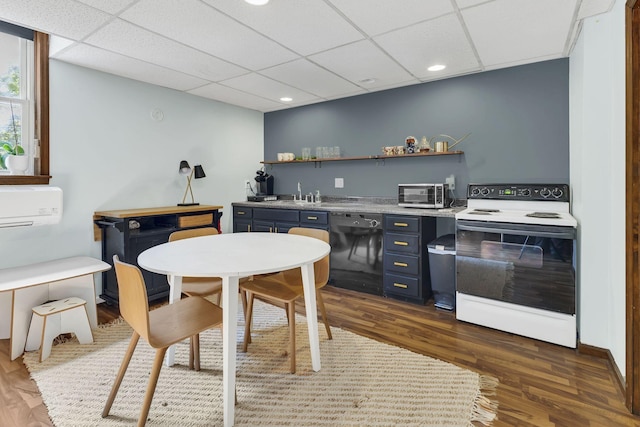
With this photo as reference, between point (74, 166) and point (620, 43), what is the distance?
14.0ft

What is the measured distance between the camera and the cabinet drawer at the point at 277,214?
3930 millimetres

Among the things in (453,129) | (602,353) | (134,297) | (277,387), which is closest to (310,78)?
(453,129)

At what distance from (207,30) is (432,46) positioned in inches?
69.0

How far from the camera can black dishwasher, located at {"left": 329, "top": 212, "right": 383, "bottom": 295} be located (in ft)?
11.2

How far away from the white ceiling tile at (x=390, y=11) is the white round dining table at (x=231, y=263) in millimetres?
1548

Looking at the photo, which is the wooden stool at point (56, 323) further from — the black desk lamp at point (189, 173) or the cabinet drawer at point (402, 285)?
the cabinet drawer at point (402, 285)

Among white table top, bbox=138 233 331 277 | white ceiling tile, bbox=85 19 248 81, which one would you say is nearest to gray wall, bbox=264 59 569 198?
white ceiling tile, bbox=85 19 248 81

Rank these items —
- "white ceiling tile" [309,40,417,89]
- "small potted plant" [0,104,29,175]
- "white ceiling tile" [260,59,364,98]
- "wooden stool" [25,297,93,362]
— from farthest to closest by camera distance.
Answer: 1. "white ceiling tile" [260,59,364,98]
2. "white ceiling tile" [309,40,417,89]
3. "small potted plant" [0,104,29,175]
4. "wooden stool" [25,297,93,362]

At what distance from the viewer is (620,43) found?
1.93 meters

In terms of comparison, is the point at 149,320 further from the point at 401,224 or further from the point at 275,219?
the point at 275,219

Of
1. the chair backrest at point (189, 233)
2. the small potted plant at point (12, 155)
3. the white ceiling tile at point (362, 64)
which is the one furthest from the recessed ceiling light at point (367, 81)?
the small potted plant at point (12, 155)

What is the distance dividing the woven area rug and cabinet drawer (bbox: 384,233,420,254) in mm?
1081

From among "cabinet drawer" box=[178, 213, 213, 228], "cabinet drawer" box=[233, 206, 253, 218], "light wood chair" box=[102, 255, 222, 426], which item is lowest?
"light wood chair" box=[102, 255, 222, 426]

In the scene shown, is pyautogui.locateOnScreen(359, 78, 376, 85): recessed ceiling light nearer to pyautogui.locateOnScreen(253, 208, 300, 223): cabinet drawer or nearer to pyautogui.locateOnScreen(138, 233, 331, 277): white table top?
pyautogui.locateOnScreen(253, 208, 300, 223): cabinet drawer
